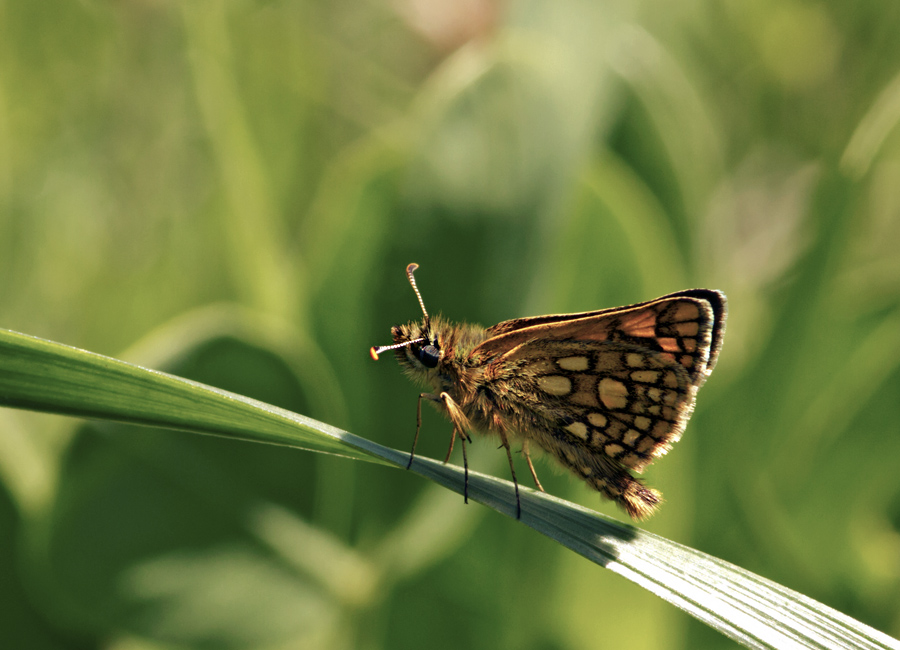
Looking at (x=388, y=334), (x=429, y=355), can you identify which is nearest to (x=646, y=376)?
(x=429, y=355)

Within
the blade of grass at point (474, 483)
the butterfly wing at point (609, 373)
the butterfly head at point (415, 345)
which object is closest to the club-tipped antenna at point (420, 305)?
the butterfly head at point (415, 345)

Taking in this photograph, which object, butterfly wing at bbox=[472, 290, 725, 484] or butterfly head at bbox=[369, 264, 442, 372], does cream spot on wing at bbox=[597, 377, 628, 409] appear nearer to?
butterfly wing at bbox=[472, 290, 725, 484]

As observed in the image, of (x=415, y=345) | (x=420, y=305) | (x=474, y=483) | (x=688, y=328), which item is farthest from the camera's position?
(x=420, y=305)

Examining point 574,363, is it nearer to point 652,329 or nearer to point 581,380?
point 581,380

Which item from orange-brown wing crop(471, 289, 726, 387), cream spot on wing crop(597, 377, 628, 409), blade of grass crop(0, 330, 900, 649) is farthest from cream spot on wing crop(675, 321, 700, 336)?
blade of grass crop(0, 330, 900, 649)

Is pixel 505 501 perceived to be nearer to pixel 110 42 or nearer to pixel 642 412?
pixel 642 412

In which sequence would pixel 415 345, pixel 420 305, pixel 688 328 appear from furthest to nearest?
pixel 420 305 < pixel 415 345 < pixel 688 328
